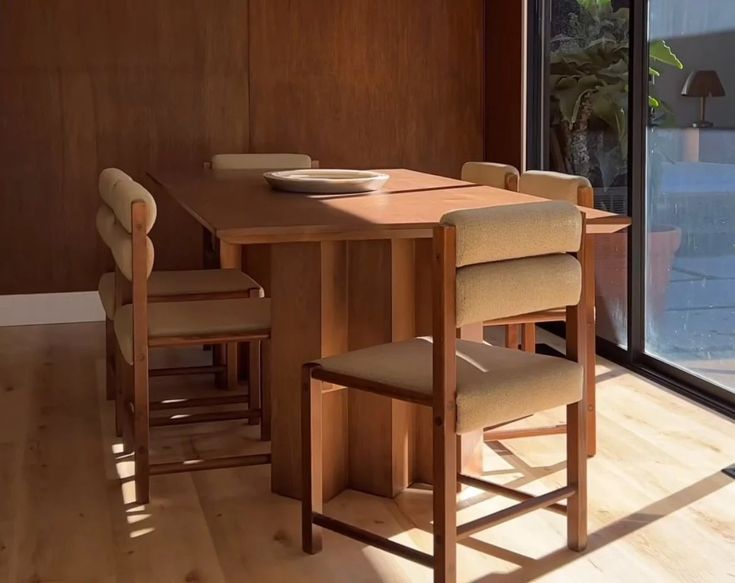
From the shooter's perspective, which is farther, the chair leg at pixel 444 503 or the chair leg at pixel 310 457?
the chair leg at pixel 310 457

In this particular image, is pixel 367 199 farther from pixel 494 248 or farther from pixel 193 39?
pixel 193 39

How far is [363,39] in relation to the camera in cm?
594

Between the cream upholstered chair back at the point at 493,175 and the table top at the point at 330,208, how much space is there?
14cm

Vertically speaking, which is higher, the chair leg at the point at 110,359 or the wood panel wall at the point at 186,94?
the wood panel wall at the point at 186,94

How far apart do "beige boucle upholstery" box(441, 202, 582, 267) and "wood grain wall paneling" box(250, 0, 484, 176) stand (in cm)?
348

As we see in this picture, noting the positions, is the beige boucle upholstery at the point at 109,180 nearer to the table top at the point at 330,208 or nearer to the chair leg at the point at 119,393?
the table top at the point at 330,208

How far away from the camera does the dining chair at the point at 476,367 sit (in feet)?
7.90

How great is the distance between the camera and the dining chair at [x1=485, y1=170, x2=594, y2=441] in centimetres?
353

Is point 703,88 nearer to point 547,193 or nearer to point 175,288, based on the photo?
point 547,193

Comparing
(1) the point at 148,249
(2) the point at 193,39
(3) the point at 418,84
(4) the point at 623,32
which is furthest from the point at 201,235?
(1) the point at 148,249

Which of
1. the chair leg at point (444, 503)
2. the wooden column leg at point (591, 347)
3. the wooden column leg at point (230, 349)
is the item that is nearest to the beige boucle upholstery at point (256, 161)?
the wooden column leg at point (230, 349)

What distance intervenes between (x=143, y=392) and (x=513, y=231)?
49.6 inches

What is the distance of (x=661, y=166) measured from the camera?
14.9ft

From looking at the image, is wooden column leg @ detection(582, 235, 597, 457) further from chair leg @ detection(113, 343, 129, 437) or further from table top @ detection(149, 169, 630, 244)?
chair leg @ detection(113, 343, 129, 437)
